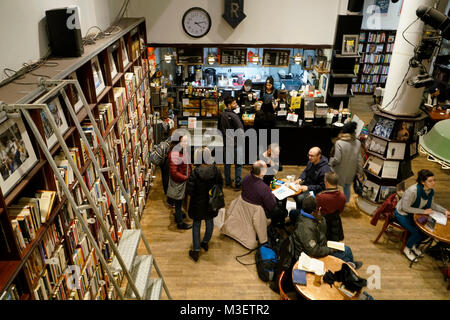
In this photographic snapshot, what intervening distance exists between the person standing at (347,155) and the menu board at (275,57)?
266cm

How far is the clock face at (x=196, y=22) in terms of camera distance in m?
6.82

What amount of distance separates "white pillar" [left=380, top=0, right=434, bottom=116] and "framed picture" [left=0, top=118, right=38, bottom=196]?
5045 millimetres

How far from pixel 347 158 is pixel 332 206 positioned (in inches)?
60.0

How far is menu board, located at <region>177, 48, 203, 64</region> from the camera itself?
24.6ft

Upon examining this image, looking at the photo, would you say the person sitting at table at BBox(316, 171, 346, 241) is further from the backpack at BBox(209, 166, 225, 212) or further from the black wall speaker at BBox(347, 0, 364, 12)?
the black wall speaker at BBox(347, 0, 364, 12)

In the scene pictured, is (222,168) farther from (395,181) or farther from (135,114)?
(395,181)

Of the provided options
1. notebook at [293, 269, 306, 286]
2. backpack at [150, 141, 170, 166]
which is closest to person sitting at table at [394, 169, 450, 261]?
notebook at [293, 269, 306, 286]

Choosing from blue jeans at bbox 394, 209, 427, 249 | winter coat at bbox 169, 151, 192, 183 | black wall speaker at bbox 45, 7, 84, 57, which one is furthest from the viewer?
winter coat at bbox 169, 151, 192, 183

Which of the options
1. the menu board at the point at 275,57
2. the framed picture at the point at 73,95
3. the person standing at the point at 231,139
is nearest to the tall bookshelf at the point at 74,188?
the framed picture at the point at 73,95

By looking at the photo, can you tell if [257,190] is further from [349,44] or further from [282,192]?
[349,44]

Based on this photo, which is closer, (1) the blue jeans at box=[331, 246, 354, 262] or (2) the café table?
(2) the café table

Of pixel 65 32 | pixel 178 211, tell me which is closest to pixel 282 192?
pixel 178 211

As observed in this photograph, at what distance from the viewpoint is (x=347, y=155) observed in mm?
5754
